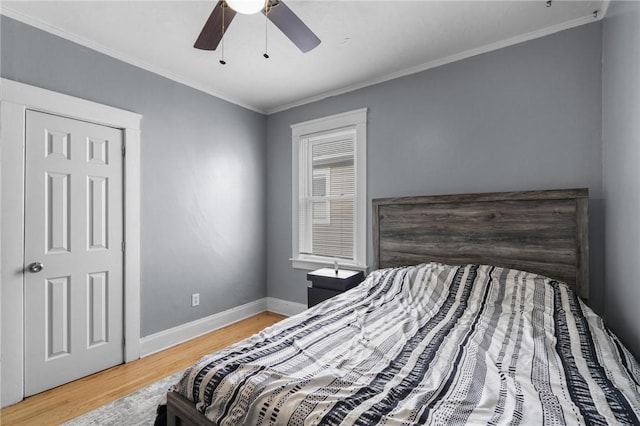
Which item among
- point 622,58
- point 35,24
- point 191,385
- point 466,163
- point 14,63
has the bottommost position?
point 191,385

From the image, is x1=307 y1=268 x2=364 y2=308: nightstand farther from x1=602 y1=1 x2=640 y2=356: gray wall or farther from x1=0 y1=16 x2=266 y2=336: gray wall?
x1=602 y1=1 x2=640 y2=356: gray wall

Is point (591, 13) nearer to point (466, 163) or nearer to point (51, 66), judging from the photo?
point (466, 163)

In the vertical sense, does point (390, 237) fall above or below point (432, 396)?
above

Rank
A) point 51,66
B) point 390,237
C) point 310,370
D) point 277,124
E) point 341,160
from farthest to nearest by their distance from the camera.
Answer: point 277,124 → point 341,160 → point 390,237 → point 51,66 → point 310,370

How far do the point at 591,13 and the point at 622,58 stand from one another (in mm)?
653

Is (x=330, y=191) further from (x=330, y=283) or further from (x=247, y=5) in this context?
(x=247, y=5)

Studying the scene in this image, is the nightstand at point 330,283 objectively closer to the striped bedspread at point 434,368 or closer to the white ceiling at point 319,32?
the striped bedspread at point 434,368

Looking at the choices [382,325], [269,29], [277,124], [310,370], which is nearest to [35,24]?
[269,29]

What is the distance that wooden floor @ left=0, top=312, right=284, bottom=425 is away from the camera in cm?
192

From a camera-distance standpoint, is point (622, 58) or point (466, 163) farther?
point (466, 163)

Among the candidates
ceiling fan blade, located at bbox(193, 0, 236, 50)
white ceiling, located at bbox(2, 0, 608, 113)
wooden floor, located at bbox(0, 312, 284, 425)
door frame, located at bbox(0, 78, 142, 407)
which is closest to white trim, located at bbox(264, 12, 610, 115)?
white ceiling, located at bbox(2, 0, 608, 113)

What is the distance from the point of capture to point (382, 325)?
1.73m

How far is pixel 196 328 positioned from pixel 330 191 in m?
2.05

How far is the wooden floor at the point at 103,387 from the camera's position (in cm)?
192
